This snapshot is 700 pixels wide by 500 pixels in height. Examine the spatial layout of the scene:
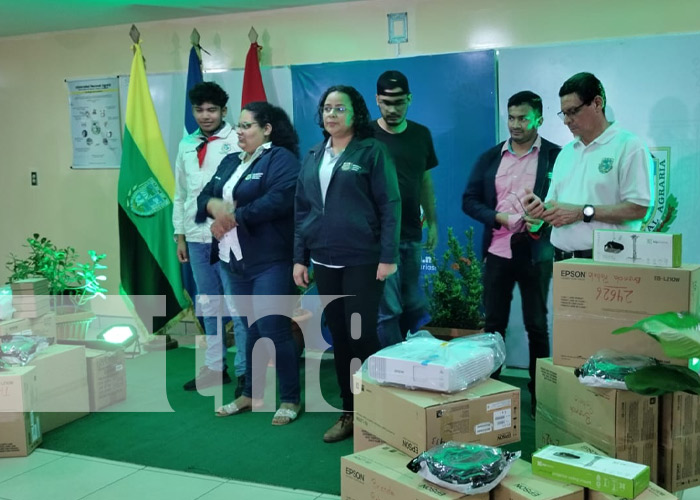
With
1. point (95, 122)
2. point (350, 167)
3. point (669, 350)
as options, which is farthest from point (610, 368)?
point (95, 122)

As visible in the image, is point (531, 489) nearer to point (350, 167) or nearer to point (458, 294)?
point (350, 167)

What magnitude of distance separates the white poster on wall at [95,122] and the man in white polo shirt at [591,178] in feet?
10.2

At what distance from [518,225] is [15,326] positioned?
253 cm

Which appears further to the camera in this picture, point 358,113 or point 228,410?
point 228,410

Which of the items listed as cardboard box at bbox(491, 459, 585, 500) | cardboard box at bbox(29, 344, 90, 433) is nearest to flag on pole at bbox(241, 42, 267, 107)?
cardboard box at bbox(29, 344, 90, 433)

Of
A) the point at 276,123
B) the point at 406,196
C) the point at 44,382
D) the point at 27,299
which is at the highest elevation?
the point at 276,123

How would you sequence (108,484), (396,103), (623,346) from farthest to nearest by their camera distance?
1. (396,103)
2. (108,484)
3. (623,346)

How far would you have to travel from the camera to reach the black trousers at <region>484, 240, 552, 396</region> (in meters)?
3.63

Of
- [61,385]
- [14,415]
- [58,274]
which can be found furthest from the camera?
[58,274]

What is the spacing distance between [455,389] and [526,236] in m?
1.64

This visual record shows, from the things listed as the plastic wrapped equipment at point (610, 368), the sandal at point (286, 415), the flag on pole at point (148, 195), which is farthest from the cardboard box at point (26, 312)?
the plastic wrapped equipment at point (610, 368)

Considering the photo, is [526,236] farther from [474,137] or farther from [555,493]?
[555,493]

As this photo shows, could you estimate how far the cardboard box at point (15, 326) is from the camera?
136 inches

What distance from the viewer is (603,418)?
2.30 meters
